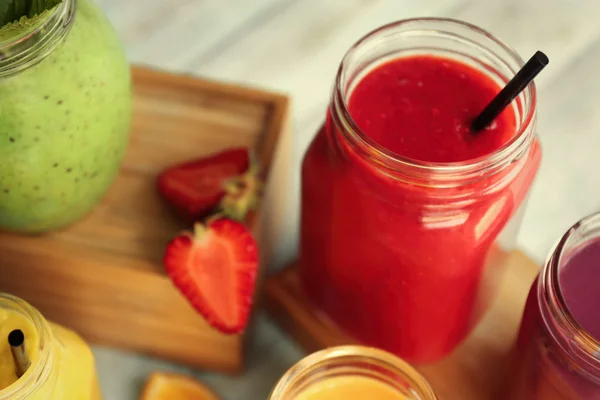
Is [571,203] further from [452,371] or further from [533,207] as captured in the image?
[452,371]

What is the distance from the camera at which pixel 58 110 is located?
24.5 inches

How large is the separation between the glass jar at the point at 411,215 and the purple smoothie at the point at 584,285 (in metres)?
0.07

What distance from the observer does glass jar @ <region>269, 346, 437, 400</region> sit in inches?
25.9

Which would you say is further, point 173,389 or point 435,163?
point 173,389

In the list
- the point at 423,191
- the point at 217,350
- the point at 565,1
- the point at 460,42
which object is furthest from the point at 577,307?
the point at 565,1

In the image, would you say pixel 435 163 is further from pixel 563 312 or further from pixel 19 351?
pixel 19 351

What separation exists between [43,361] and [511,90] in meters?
0.41

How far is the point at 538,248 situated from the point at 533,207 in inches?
2.1

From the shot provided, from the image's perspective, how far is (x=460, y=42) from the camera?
697mm

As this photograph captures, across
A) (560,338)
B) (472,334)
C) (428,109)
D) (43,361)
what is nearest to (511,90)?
(428,109)

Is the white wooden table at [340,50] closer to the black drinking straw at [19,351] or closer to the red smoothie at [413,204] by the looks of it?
the red smoothie at [413,204]

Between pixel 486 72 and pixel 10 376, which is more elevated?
pixel 486 72

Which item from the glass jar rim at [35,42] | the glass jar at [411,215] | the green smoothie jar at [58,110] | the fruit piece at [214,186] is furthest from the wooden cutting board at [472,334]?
the glass jar rim at [35,42]

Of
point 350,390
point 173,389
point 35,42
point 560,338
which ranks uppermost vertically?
point 35,42
